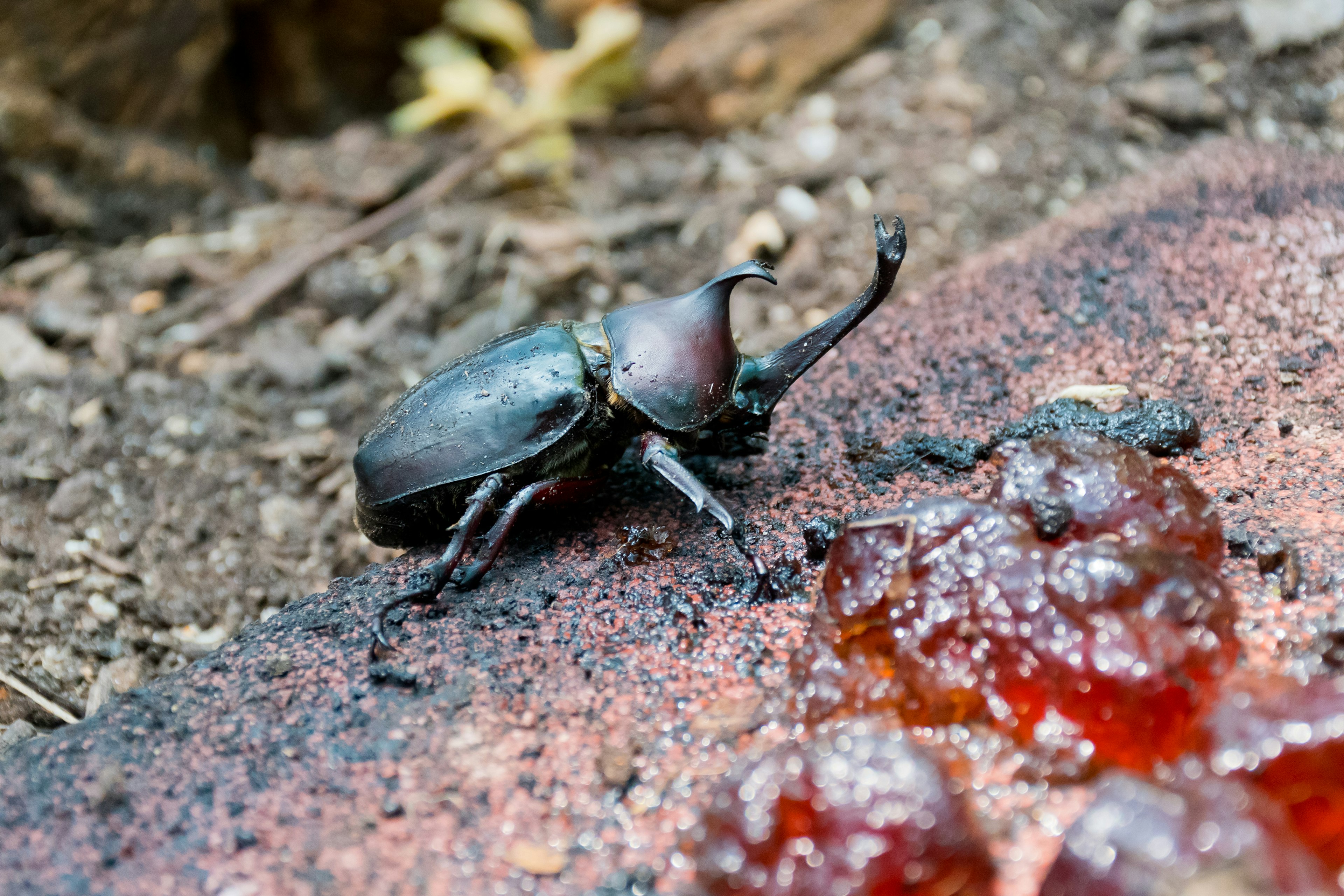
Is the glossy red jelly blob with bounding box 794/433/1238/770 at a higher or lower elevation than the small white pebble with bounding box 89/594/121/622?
lower

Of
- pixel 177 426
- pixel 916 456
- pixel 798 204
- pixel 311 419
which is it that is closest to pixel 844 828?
pixel 916 456

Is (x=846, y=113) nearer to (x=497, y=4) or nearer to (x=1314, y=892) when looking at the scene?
(x=497, y=4)

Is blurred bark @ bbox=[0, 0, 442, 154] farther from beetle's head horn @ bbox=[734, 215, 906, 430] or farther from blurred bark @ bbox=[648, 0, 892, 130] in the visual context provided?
beetle's head horn @ bbox=[734, 215, 906, 430]

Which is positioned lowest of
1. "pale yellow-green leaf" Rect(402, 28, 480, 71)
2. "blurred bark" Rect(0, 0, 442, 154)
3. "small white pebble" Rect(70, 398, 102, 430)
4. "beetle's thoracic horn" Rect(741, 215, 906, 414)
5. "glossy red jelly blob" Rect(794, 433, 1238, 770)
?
"glossy red jelly blob" Rect(794, 433, 1238, 770)

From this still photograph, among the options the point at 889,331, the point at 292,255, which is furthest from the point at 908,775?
the point at 292,255

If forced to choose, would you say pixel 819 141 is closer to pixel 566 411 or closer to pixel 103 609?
pixel 566 411

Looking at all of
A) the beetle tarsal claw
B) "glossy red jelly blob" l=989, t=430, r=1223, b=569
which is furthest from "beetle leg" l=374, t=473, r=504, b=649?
"glossy red jelly blob" l=989, t=430, r=1223, b=569

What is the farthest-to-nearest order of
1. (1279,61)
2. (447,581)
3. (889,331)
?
(1279,61) < (889,331) < (447,581)
